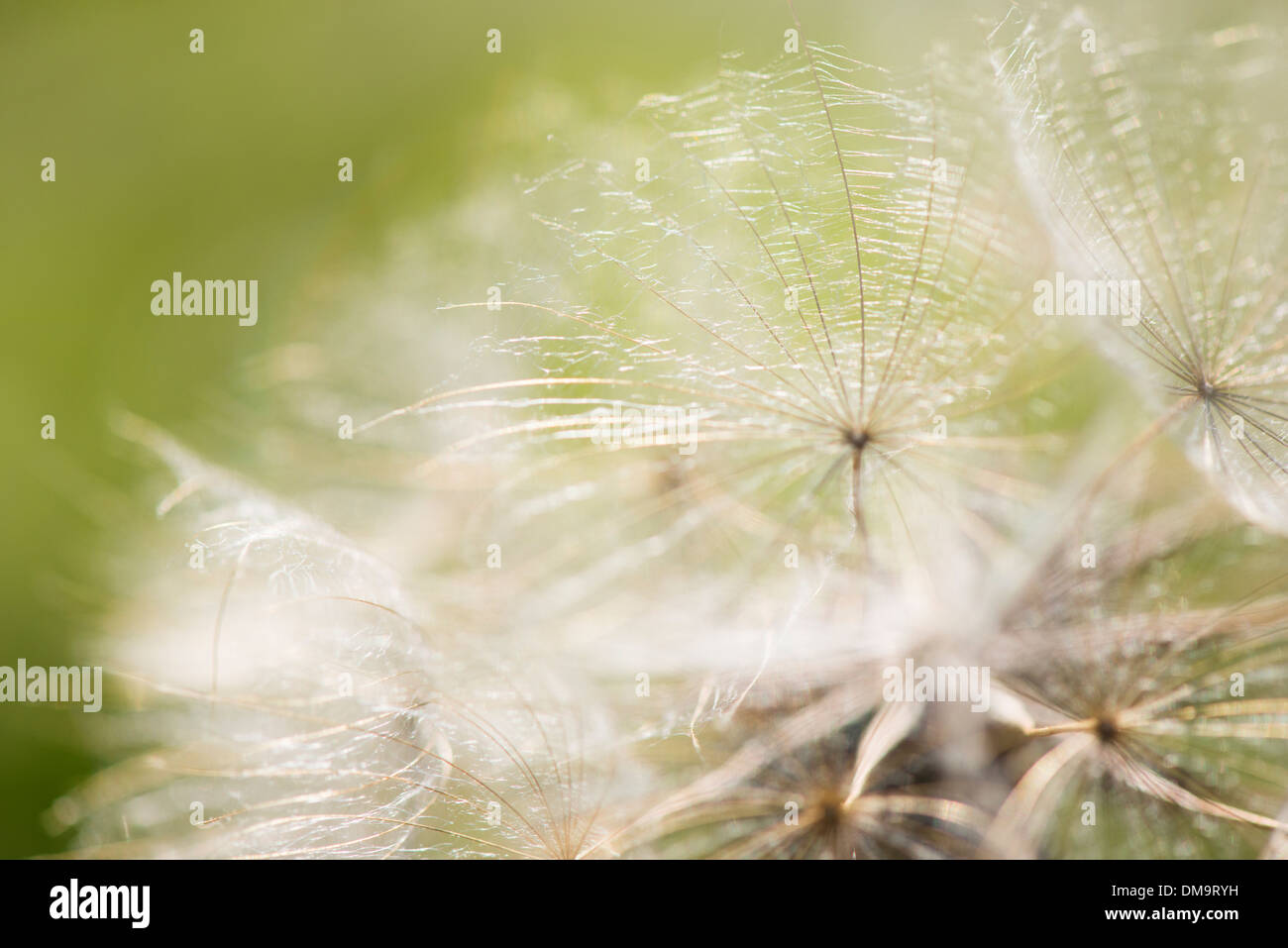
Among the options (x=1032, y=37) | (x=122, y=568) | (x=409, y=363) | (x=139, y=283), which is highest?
(x=139, y=283)

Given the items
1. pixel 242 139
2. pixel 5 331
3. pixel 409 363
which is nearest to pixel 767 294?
pixel 409 363

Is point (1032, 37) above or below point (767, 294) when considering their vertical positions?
above

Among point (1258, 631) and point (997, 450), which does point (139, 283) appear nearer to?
point (997, 450)

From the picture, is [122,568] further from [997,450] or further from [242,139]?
[997,450]

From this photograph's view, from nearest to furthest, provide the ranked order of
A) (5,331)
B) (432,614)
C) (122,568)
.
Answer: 1. (432,614)
2. (122,568)
3. (5,331)

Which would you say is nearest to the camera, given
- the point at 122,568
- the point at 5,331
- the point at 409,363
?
the point at 409,363

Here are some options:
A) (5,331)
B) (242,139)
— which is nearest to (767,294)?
(242,139)
